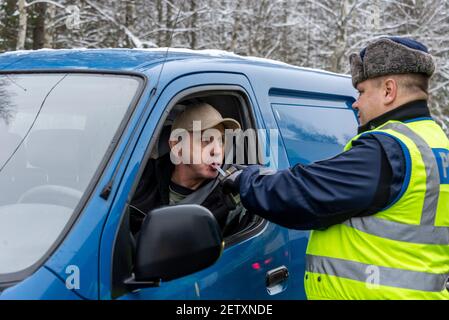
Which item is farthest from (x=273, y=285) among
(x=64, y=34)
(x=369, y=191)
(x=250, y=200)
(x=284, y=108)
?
(x=64, y=34)

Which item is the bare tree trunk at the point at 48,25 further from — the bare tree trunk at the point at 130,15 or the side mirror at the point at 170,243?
the side mirror at the point at 170,243

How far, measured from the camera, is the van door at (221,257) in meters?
1.74

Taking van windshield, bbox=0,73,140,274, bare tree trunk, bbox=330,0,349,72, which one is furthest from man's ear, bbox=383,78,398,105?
bare tree trunk, bbox=330,0,349,72

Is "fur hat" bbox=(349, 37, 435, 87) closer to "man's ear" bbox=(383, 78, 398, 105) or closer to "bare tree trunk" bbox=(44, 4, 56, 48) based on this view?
"man's ear" bbox=(383, 78, 398, 105)

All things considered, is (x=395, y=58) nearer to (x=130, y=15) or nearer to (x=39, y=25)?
(x=39, y=25)

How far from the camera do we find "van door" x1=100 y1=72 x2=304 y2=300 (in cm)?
174

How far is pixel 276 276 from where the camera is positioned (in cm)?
243

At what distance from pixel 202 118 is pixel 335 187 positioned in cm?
79

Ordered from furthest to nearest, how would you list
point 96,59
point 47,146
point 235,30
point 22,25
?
point 235,30, point 22,25, point 96,59, point 47,146

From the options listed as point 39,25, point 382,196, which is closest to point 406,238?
point 382,196

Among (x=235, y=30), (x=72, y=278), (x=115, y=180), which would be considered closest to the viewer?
(x=72, y=278)

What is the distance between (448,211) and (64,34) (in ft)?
50.3

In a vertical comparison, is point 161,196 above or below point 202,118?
below

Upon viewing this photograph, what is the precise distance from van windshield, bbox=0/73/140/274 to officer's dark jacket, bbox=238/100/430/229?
0.60 m
